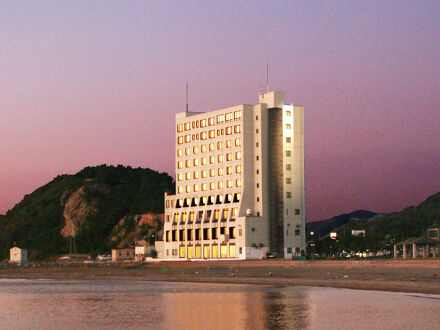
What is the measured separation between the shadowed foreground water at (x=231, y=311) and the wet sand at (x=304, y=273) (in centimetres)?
1129

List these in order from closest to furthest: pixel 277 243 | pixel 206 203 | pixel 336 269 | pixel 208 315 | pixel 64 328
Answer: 1. pixel 64 328
2. pixel 208 315
3. pixel 336 269
4. pixel 277 243
5. pixel 206 203

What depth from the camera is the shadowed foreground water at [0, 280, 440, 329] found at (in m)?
46.3

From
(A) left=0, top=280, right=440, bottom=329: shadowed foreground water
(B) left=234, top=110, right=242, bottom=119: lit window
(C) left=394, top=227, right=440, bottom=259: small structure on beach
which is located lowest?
(A) left=0, top=280, right=440, bottom=329: shadowed foreground water

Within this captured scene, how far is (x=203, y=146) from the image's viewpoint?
17838 centimetres

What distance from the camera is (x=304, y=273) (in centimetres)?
11225

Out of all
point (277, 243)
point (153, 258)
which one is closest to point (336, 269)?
point (277, 243)

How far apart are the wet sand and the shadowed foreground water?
11294 millimetres

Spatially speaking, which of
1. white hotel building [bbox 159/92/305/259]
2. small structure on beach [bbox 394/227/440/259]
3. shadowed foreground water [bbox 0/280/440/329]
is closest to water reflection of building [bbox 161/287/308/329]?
shadowed foreground water [bbox 0/280/440/329]

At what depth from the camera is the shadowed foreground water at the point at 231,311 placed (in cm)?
4634

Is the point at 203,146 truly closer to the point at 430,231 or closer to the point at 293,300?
the point at 430,231

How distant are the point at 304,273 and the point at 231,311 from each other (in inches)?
2290

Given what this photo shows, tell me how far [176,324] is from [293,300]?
69.0 feet

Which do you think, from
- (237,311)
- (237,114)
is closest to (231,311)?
(237,311)

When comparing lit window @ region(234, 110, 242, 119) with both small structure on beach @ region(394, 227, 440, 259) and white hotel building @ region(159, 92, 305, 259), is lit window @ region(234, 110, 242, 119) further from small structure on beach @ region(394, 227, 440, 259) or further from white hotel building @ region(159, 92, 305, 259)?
small structure on beach @ region(394, 227, 440, 259)
